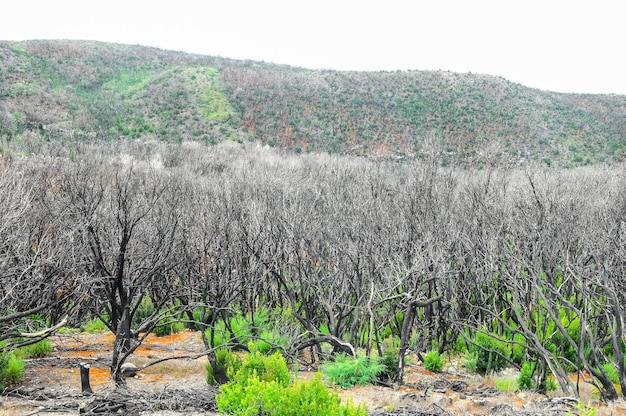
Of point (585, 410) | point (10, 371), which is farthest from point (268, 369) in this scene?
point (10, 371)

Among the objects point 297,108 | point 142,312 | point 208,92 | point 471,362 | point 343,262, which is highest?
point 208,92

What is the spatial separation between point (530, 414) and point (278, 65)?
7290 centimetres

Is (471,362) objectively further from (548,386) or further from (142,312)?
(142,312)

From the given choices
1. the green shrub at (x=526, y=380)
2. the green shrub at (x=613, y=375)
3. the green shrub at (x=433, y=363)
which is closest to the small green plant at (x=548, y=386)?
the green shrub at (x=526, y=380)

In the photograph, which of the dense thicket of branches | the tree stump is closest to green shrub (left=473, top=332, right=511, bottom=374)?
the dense thicket of branches

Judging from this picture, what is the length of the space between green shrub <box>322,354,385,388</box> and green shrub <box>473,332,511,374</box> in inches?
136

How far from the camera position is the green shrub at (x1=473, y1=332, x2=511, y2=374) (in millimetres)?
10484

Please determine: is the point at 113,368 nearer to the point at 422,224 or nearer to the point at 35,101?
the point at 422,224

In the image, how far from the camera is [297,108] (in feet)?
173

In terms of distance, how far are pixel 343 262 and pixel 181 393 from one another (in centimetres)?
466

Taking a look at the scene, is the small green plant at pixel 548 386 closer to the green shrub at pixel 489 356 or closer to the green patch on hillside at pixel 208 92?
the green shrub at pixel 489 356

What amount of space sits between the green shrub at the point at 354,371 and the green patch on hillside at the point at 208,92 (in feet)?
139

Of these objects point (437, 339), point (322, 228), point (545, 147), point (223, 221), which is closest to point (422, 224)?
point (322, 228)

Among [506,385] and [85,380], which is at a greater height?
[85,380]
